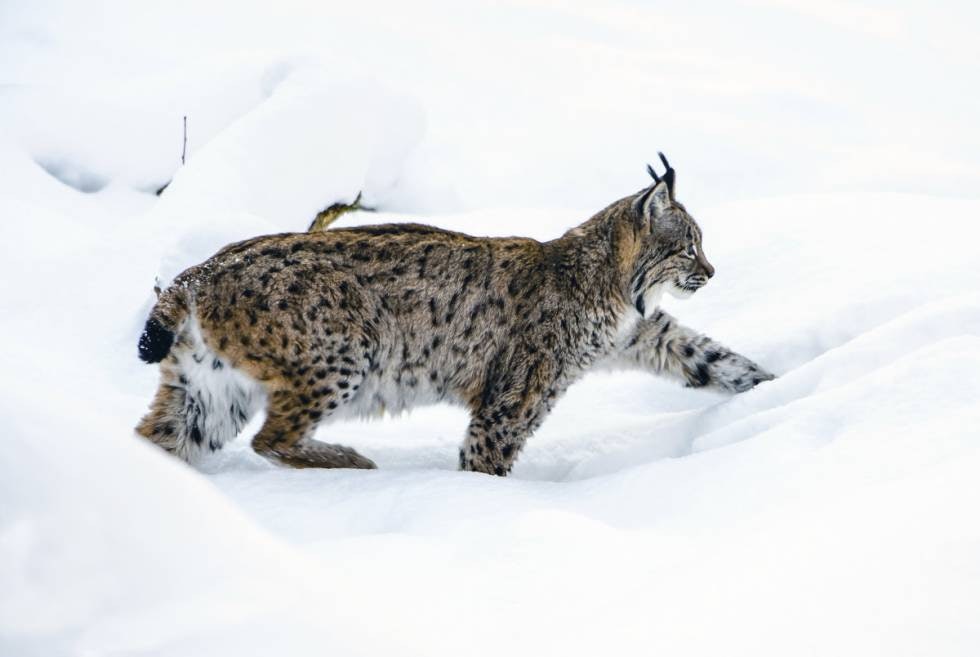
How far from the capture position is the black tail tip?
4211mm

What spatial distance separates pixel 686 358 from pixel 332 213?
152 inches

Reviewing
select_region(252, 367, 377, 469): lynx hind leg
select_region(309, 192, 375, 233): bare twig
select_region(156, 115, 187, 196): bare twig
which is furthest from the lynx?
select_region(156, 115, 187, 196): bare twig

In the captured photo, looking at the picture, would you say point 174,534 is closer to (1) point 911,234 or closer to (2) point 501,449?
(2) point 501,449

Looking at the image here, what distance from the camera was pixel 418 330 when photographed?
4.68m

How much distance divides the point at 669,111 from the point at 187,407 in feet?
34.2

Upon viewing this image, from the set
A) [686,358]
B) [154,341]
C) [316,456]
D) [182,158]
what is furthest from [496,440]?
[182,158]

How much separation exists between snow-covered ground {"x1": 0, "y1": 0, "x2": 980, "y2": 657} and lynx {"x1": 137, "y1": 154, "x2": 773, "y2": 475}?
26cm

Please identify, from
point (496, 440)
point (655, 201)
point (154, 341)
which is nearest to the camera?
point (154, 341)

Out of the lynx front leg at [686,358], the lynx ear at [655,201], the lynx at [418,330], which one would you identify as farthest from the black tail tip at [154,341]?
the lynx ear at [655,201]

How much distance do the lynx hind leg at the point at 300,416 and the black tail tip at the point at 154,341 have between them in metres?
0.42

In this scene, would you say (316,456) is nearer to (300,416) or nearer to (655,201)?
(300,416)

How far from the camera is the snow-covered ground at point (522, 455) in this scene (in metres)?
1.69

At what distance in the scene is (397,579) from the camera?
9.08ft

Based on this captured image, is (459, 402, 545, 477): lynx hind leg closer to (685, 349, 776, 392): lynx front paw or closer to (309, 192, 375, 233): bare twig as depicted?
(685, 349, 776, 392): lynx front paw
